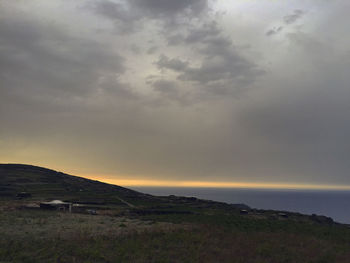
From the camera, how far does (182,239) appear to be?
3634 centimetres

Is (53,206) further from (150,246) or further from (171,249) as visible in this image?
(171,249)

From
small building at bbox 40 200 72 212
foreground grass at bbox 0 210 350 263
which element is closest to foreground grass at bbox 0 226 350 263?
foreground grass at bbox 0 210 350 263

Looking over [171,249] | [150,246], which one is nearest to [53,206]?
[150,246]

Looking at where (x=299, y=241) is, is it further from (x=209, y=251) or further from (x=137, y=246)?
(x=137, y=246)

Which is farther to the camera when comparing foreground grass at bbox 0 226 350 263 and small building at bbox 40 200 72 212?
small building at bbox 40 200 72 212

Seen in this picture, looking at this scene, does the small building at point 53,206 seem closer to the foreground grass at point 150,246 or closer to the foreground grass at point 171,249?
the foreground grass at point 150,246

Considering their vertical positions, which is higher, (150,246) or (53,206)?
(53,206)

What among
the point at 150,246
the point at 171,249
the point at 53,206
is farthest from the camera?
the point at 53,206

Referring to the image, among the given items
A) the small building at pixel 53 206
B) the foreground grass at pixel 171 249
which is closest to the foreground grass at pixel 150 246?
the foreground grass at pixel 171 249

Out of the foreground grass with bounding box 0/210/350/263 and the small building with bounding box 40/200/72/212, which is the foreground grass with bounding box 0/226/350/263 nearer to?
the foreground grass with bounding box 0/210/350/263

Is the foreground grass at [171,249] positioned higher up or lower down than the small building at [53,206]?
lower down

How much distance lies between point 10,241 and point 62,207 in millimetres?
41950

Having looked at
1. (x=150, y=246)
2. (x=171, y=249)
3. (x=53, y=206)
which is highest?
(x=53, y=206)

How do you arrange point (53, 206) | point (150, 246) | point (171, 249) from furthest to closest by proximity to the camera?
point (53, 206)
point (150, 246)
point (171, 249)
